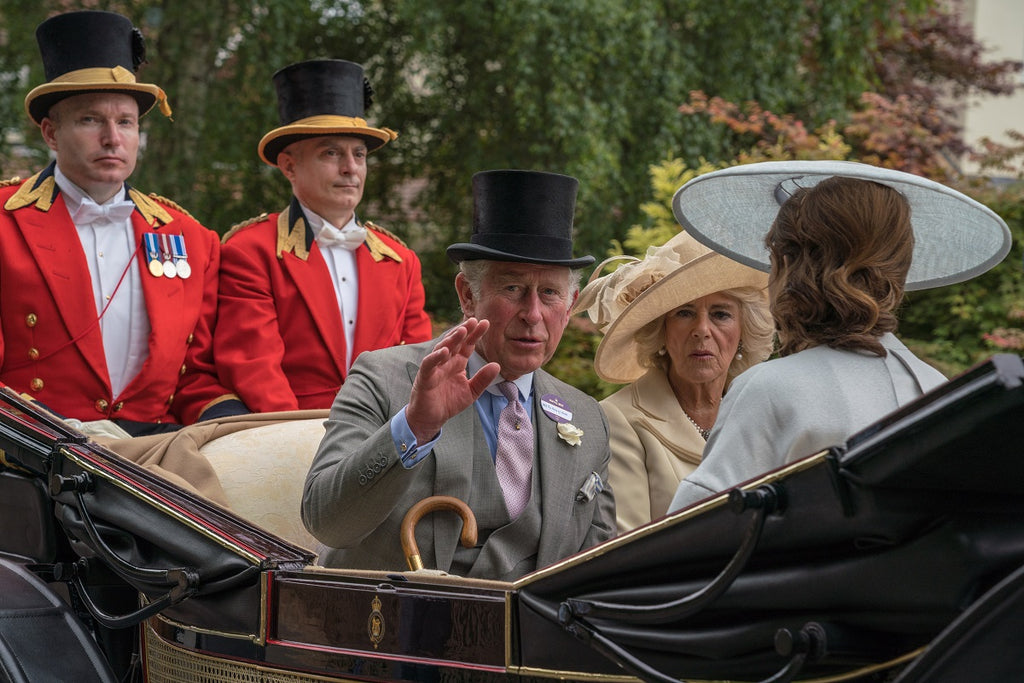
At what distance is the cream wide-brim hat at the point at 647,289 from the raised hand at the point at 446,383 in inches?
43.8

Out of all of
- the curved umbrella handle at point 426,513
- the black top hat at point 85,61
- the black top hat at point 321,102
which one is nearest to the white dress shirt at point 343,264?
the black top hat at point 321,102

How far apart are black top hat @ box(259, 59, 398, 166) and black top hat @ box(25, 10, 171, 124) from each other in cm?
53

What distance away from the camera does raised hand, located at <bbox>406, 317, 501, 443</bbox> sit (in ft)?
7.23

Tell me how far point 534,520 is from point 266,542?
1.86 ft

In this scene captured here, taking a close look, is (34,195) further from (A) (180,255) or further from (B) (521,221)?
(B) (521,221)

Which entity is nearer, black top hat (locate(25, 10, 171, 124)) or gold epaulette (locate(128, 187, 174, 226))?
black top hat (locate(25, 10, 171, 124))

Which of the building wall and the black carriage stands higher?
the building wall

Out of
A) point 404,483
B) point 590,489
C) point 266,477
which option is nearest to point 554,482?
point 590,489

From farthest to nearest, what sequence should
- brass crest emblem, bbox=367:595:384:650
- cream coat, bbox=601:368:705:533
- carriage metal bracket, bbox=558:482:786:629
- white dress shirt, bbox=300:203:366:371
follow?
white dress shirt, bbox=300:203:366:371
cream coat, bbox=601:368:705:533
brass crest emblem, bbox=367:595:384:650
carriage metal bracket, bbox=558:482:786:629

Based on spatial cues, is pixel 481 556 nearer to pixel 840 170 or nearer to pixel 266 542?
pixel 266 542

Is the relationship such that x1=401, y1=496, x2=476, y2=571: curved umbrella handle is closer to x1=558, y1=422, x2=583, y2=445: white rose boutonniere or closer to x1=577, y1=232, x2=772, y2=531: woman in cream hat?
x1=558, y1=422, x2=583, y2=445: white rose boutonniere

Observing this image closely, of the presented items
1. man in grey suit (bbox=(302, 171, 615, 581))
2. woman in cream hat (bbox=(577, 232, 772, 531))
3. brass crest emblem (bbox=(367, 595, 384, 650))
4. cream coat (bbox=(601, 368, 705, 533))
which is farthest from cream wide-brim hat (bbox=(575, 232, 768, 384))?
brass crest emblem (bbox=(367, 595, 384, 650))

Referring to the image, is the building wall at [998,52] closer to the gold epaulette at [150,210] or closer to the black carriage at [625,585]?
the gold epaulette at [150,210]

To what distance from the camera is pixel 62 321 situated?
3.41 m
